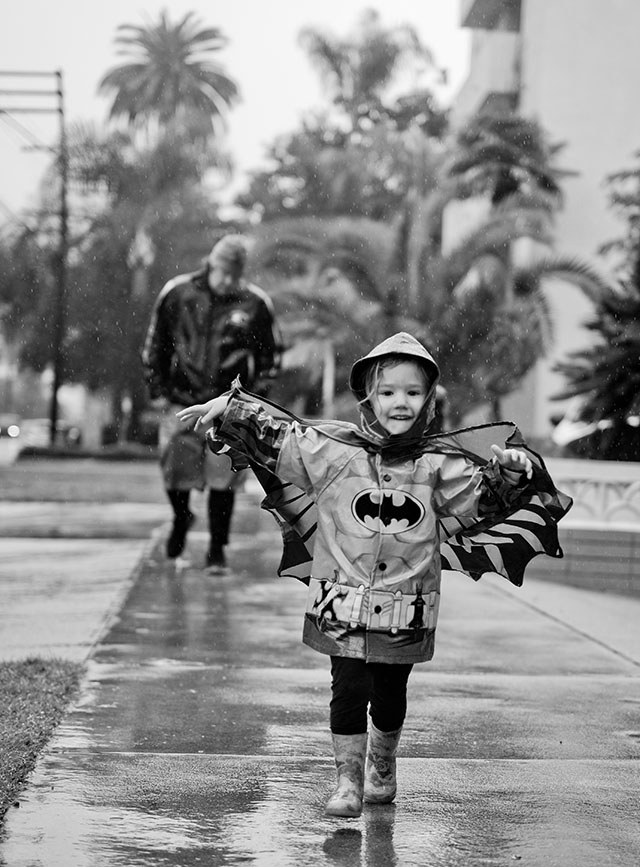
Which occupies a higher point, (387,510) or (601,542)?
(387,510)

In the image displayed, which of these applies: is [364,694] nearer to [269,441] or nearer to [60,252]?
[269,441]

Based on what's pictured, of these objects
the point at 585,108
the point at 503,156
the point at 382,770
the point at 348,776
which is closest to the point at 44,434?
the point at 585,108

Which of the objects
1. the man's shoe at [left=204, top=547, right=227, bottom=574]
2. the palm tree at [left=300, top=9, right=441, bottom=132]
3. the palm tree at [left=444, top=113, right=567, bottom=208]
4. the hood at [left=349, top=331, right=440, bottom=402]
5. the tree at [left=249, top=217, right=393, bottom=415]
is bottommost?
the man's shoe at [left=204, top=547, right=227, bottom=574]

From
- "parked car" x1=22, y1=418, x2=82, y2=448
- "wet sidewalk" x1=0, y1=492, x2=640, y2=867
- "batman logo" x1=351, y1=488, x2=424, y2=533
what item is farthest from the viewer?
"parked car" x1=22, y1=418, x2=82, y2=448

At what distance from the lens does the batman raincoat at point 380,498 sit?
369 cm

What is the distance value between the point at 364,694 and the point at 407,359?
895mm

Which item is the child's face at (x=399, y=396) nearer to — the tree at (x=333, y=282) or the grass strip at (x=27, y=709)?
the grass strip at (x=27, y=709)

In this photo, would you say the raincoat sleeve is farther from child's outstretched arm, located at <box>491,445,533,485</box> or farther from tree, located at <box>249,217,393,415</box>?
tree, located at <box>249,217,393,415</box>

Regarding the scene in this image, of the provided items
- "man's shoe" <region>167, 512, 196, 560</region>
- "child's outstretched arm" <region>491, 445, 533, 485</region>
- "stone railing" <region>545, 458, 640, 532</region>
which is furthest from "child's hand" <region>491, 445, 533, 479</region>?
"stone railing" <region>545, 458, 640, 532</region>

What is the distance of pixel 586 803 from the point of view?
12.6 feet

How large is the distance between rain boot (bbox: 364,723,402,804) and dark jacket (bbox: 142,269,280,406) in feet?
15.4

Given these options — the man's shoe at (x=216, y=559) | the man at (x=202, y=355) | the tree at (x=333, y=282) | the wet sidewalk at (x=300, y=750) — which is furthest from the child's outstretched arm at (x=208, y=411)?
the tree at (x=333, y=282)

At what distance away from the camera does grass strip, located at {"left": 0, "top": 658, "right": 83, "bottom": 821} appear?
154 inches

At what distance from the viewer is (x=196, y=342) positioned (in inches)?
330
